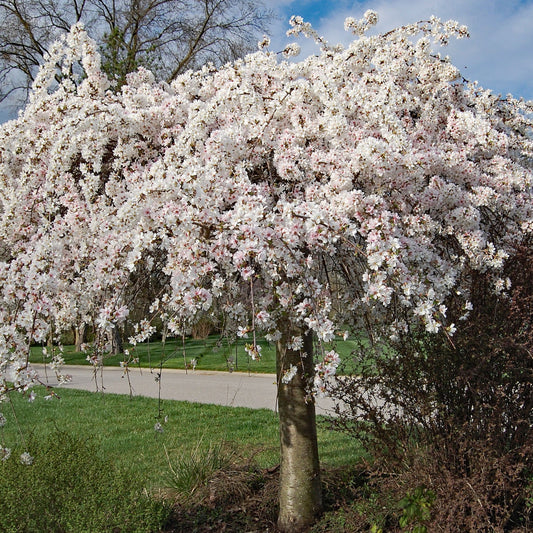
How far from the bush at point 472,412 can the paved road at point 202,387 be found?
3.93 metres

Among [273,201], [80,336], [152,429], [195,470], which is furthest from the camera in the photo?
[80,336]

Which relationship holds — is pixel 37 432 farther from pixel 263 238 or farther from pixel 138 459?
pixel 263 238

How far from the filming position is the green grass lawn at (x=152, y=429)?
552 cm

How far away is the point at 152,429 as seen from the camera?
7422 millimetres

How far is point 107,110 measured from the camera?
135 inches

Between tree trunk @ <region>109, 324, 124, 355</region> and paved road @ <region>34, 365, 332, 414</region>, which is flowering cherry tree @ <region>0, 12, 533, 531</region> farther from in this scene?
paved road @ <region>34, 365, 332, 414</region>

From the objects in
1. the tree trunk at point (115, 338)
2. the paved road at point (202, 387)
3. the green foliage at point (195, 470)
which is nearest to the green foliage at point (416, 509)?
the green foliage at point (195, 470)

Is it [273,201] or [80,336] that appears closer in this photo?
[273,201]

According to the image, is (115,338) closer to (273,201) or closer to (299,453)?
(299,453)

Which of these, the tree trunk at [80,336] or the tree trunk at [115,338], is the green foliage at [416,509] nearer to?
the tree trunk at [115,338]

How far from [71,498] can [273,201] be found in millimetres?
2146

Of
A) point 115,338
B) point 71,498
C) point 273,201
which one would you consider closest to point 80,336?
point 115,338

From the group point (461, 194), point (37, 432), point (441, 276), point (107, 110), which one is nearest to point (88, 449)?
point (107, 110)

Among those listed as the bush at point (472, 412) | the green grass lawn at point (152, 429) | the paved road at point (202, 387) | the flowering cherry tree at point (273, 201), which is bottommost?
the green grass lawn at point (152, 429)
